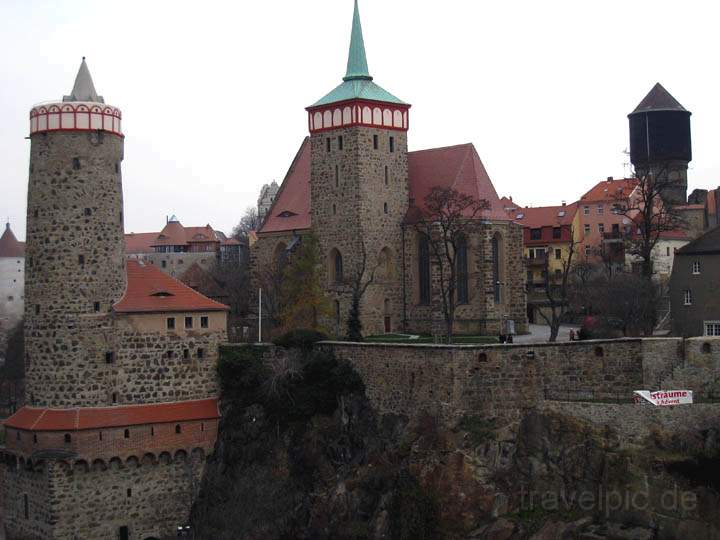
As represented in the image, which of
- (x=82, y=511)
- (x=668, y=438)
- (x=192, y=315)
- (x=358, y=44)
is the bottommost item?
(x=82, y=511)

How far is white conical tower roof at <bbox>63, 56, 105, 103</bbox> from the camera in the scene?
46656 millimetres

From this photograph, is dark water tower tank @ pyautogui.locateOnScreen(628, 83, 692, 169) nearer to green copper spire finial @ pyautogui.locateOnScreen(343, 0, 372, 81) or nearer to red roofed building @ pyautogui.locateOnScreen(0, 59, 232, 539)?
green copper spire finial @ pyautogui.locateOnScreen(343, 0, 372, 81)

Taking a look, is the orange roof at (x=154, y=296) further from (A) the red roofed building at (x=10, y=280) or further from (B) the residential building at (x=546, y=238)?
(A) the red roofed building at (x=10, y=280)

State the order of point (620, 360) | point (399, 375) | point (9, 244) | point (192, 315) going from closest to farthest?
point (620, 360), point (399, 375), point (192, 315), point (9, 244)

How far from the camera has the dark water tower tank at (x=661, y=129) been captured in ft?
297

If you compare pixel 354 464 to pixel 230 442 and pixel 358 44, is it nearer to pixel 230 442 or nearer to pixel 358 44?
pixel 230 442

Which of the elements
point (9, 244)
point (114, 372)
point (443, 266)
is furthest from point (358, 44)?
point (9, 244)

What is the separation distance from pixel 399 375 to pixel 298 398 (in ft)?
14.4

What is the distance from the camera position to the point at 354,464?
143ft

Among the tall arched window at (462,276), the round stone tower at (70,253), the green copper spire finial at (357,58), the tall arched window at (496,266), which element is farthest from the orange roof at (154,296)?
the green copper spire finial at (357,58)

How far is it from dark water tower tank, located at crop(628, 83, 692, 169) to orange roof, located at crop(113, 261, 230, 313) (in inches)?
2005

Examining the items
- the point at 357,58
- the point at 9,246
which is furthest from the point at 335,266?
the point at 9,246

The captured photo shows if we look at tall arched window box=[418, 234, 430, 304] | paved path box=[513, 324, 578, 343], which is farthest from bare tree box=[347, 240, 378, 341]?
paved path box=[513, 324, 578, 343]

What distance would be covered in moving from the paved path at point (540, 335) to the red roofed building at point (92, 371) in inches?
577
